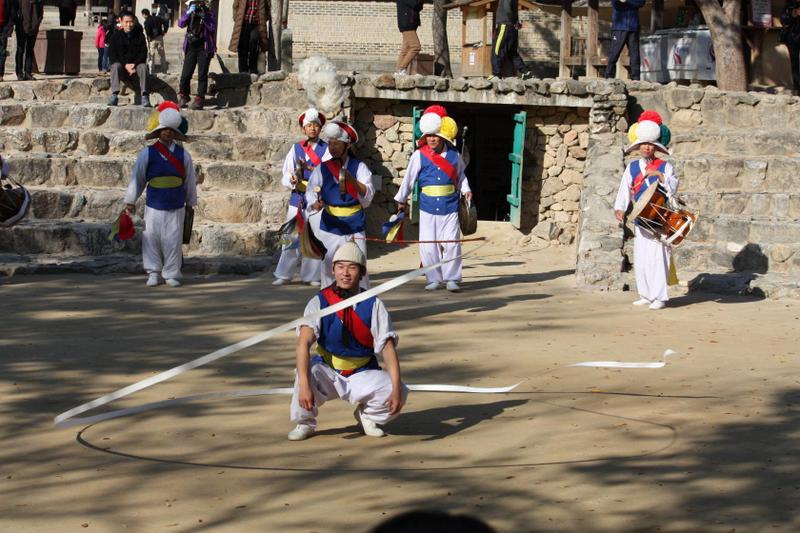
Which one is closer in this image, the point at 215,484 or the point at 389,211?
the point at 215,484

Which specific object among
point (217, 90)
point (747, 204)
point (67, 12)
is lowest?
point (747, 204)

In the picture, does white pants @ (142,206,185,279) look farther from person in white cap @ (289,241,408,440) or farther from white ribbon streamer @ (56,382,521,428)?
person in white cap @ (289,241,408,440)

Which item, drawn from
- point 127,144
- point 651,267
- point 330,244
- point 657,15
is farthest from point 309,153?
point 657,15

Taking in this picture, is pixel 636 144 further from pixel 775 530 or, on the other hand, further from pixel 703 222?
pixel 775 530

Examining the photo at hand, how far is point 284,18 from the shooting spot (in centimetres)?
2170

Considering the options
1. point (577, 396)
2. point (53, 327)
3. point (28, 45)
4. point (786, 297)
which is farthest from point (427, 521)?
point (28, 45)

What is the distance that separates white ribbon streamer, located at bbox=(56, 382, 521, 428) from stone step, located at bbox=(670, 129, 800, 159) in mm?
8954

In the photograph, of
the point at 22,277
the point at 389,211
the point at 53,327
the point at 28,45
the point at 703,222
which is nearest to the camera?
the point at 53,327

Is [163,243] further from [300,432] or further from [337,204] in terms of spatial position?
[300,432]

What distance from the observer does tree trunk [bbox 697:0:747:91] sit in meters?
17.7

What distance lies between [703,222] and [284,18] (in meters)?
10.4

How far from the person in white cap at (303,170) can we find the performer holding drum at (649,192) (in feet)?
9.36

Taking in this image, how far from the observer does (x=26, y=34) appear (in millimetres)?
18578

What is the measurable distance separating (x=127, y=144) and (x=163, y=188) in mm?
4242
